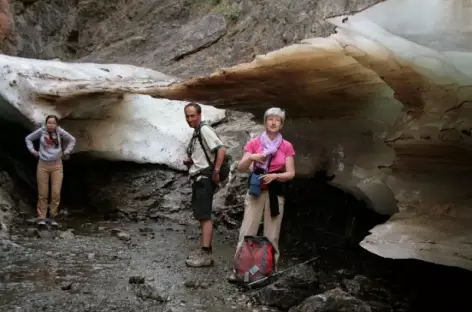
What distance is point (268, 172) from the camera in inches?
200

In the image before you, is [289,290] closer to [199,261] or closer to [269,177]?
[269,177]

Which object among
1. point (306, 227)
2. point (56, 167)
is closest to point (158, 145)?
point (56, 167)

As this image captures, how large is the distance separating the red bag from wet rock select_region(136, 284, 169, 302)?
775 mm

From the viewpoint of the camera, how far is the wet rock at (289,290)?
4.67 m

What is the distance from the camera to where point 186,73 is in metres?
12.5

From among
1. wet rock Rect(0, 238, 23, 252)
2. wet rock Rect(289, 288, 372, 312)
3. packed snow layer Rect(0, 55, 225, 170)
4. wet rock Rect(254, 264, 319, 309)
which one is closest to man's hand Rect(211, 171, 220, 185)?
wet rock Rect(254, 264, 319, 309)

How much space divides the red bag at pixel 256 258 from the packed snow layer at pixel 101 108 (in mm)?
4134

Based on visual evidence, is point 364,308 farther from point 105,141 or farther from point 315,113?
point 105,141

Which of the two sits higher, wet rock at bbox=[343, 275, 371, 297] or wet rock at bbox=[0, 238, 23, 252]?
wet rock at bbox=[343, 275, 371, 297]

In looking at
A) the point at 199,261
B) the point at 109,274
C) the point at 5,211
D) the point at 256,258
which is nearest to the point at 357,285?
→ the point at 256,258

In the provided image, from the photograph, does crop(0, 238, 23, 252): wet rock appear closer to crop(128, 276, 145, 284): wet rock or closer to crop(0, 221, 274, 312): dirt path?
crop(0, 221, 274, 312): dirt path

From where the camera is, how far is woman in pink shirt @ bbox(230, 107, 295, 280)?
5020 millimetres

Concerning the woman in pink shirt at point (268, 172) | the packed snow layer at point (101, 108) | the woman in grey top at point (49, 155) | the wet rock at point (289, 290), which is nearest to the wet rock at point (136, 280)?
the woman in pink shirt at point (268, 172)

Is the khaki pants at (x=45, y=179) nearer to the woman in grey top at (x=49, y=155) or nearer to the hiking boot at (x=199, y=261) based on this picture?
the woman in grey top at (x=49, y=155)
